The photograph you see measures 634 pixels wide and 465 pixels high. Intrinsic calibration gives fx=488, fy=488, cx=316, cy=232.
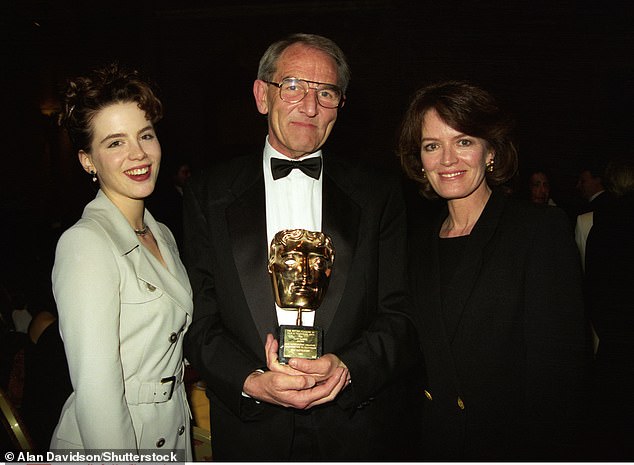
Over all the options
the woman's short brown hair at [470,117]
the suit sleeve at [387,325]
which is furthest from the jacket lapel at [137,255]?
the woman's short brown hair at [470,117]

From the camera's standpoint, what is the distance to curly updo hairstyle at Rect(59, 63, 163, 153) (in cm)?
233

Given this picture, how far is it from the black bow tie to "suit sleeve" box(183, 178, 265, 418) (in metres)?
0.41

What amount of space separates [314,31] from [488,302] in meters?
9.00

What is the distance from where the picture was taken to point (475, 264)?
240cm

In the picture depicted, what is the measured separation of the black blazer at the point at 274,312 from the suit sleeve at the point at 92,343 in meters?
0.40

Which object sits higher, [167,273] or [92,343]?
[167,273]

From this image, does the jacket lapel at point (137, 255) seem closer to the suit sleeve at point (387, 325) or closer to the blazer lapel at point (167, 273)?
the blazer lapel at point (167, 273)

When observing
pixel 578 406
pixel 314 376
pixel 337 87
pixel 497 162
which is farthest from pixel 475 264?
pixel 337 87

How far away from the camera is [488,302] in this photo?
235 cm

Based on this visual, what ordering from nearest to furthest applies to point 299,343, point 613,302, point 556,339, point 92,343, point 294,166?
point 92,343
point 299,343
point 556,339
point 294,166
point 613,302

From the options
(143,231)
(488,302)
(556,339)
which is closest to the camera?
(556,339)

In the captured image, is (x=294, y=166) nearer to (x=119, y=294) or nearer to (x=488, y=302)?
(x=119, y=294)

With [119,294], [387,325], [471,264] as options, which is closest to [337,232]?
[387,325]

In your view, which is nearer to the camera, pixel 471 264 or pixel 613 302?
pixel 471 264
